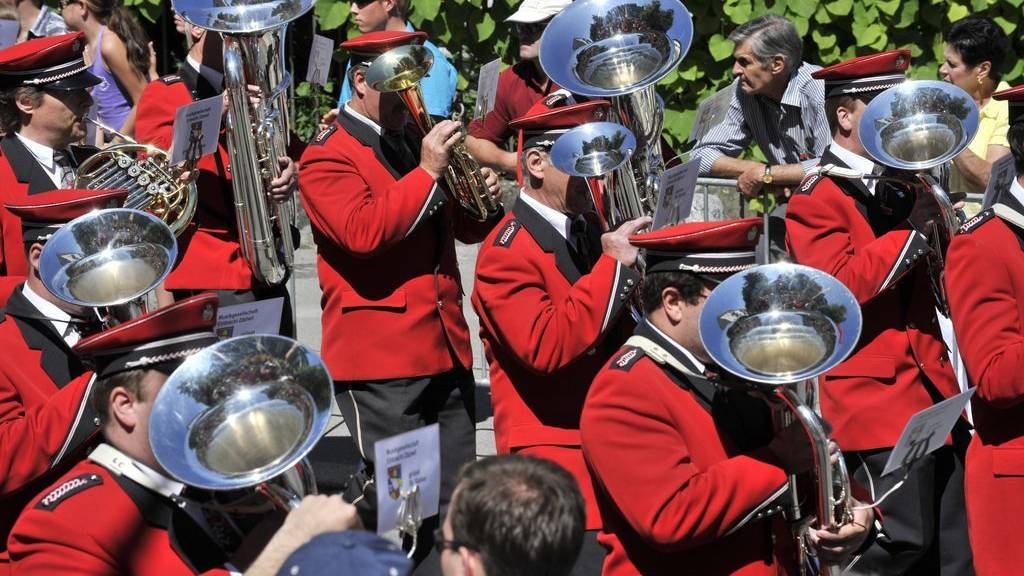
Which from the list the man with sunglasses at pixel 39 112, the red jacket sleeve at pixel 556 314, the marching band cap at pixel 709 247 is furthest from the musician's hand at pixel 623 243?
the man with sunglasses at pixel 39 112

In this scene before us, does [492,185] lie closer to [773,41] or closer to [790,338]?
Answer: [773,41]

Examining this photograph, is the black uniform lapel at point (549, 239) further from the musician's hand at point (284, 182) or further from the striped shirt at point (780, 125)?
the striped shirt at point (780, 125)

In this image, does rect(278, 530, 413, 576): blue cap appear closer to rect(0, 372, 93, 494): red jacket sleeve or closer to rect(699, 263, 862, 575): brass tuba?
rect(699, 263, 862, 575): brass tuba

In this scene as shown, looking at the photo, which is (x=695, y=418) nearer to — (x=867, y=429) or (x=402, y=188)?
(x=867, y=429)

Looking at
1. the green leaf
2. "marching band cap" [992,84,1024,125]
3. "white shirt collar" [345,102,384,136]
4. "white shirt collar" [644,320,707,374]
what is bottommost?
the green leaf

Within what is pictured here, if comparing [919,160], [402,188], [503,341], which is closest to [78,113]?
[402,188]

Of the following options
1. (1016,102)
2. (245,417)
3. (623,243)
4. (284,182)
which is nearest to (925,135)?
(1016,102)

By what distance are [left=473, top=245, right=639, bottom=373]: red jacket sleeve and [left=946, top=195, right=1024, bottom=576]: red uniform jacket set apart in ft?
2.86

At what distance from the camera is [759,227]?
3547 millimetres

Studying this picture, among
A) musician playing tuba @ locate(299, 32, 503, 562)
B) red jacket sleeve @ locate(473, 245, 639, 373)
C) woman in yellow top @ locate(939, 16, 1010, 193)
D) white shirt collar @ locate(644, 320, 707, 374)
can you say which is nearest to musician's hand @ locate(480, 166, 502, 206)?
musician playing tuba @ locate(299, 32, 503, 562)

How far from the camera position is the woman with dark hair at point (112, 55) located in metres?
7.18

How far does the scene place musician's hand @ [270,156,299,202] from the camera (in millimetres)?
5105

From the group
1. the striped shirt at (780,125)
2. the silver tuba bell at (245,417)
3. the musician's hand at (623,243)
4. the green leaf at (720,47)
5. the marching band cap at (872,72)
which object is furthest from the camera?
the green leaf at (720,47)

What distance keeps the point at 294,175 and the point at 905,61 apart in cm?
202
